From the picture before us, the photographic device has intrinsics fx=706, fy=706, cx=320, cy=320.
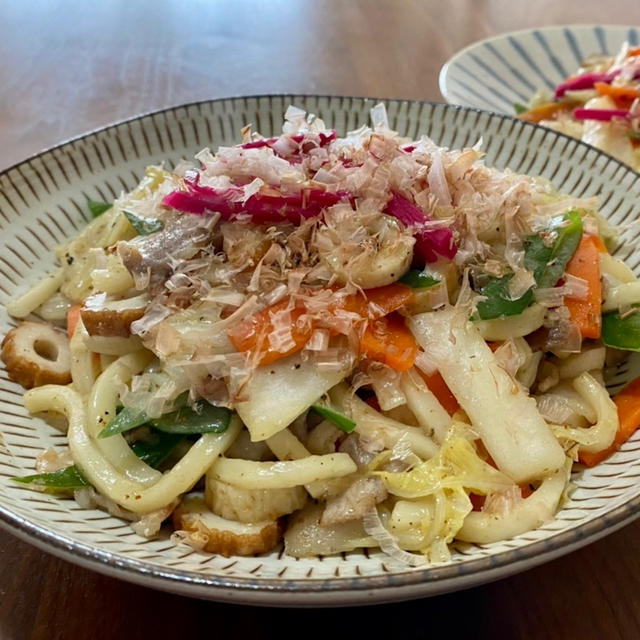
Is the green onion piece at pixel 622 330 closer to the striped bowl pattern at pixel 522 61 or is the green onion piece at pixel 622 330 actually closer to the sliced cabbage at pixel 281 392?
the sliced cabbage at pixel 281 392

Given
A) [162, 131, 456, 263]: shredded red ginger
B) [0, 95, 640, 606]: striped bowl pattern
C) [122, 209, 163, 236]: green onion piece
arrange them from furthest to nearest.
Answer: [122, 209, 163, 236]: green onion piece → [162, 131, 456, 263]: shredded red ginger → [0, 95, 640, 606]: striped bowl pattern

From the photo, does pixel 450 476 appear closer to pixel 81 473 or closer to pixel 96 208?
pixel 81 473

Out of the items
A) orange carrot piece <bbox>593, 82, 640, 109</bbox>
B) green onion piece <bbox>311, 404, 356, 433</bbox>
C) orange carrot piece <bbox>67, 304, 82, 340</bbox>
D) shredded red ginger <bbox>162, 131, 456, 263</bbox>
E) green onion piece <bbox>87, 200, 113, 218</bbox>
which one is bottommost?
orange carrot piece <bbox>67, 304, 82, 340</bbox>

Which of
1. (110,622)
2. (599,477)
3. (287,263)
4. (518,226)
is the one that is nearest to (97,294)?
(287,263)

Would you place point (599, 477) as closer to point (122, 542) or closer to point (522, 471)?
point (522, 471)

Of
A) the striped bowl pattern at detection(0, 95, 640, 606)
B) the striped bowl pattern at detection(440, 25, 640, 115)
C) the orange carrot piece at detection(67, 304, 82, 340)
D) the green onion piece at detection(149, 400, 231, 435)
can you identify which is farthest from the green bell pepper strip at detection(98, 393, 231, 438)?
the striped bowl pattern at detection(440, 25, 640, 115)

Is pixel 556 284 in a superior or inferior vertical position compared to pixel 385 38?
inferior

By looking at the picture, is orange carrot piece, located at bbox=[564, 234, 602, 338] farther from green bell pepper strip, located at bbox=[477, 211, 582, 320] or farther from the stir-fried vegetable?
the stir-fried vegetable
